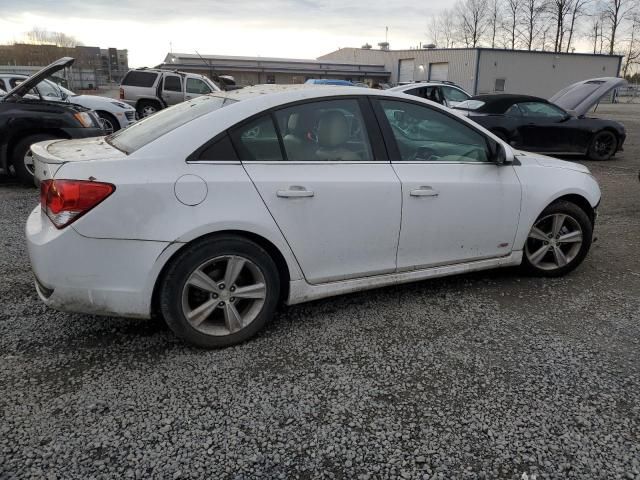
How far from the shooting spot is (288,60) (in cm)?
5041

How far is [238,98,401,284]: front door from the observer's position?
3039 mm

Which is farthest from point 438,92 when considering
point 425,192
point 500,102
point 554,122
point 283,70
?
point 283,70

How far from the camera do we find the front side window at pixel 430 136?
3504 mm

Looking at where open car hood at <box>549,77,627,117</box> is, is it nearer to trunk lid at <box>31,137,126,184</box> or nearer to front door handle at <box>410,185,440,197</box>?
front door handle at <box>410,185,440,197</box>

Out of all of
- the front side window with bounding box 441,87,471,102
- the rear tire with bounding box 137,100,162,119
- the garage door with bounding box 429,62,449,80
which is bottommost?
the rear tire with bounding box 137,100,162,119

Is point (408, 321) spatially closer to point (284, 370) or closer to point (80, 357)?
point (284, 370)

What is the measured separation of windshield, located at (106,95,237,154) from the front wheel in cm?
266

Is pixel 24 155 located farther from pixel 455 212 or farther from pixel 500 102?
pixel 500 102

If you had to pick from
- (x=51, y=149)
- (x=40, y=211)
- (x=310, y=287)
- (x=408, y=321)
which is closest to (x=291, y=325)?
(x=310, y=287)

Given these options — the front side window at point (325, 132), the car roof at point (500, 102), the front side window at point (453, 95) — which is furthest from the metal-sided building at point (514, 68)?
the front side window at point (325, 132)

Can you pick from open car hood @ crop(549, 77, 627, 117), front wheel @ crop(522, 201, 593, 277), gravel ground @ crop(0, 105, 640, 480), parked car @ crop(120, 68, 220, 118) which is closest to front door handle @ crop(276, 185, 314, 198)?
gravel ground @ crop(0, 105, 640, 480)

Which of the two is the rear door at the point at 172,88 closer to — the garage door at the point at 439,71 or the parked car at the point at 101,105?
the parked car at the point at 101,105

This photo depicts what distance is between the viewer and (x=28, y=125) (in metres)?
7.15

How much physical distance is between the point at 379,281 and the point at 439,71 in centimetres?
4344
